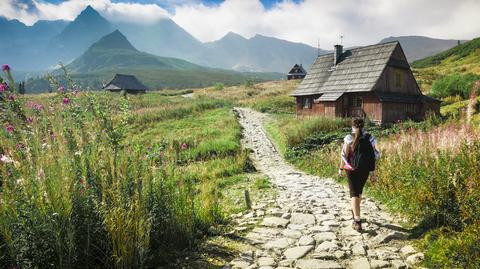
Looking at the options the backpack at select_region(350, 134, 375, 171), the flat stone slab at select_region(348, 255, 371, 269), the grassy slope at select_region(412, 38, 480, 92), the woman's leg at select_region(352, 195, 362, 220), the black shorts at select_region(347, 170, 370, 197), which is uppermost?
the grassy slope at select_region(412, 38, 480, 92)

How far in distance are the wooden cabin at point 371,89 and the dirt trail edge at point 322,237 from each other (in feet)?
64.7

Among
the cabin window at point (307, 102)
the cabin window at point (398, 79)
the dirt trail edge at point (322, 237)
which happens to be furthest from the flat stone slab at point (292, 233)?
the cabin window at point (307, 102)

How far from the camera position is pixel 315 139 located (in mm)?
18531

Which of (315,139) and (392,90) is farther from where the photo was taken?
(392,90)

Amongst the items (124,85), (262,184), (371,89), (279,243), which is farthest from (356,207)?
(124,85)

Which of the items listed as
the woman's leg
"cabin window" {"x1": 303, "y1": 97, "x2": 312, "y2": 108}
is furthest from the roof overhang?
the woman's leg

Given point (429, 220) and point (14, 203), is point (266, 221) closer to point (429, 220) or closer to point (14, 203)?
point (429, 220)

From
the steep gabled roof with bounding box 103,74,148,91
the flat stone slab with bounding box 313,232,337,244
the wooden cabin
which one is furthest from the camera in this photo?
the steep gabled roof with bounding box 103,74,148,91

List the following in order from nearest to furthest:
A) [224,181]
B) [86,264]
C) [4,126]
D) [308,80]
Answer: [86,264] < [4,126] < [224,181] < [308,80]

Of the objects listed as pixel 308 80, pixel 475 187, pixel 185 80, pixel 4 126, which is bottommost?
pixel 475 187

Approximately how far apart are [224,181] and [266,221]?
541 cm

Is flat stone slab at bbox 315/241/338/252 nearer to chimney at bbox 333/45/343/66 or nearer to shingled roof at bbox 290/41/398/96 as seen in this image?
shingled roof at bbox 290/41/398/96

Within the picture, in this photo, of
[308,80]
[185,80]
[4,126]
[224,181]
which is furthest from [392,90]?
[185,80]

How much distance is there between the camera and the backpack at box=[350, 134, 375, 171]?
20.9ft
